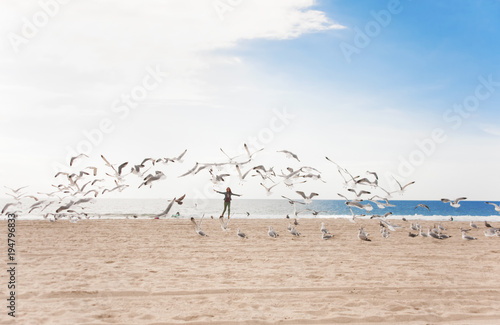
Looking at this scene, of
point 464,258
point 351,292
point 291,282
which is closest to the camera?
point 351,292

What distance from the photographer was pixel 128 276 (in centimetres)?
970

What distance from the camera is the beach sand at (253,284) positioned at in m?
6.98

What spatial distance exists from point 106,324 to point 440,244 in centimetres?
1439

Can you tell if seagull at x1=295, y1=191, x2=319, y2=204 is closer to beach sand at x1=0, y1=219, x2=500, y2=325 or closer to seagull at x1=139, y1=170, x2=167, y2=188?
beach sand at x1=0, y1=219, x2=500, y2=325

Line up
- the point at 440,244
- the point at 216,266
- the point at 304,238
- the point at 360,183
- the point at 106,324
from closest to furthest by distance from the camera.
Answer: the point at 106,324 < the point at 216,266 < the point at 360,183 < the point at 440,244 < the point at 304,238

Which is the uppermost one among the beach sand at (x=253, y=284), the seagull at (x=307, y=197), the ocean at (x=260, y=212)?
the seagull at (x=307, y=197)

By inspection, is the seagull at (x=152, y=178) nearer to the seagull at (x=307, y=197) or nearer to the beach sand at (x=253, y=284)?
the beach sand at (x=253, y=284)

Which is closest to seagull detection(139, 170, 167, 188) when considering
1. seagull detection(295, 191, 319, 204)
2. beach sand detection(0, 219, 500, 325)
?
beach sand detection(0, 219, 500, 325)

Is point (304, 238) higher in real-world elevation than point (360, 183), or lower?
lower

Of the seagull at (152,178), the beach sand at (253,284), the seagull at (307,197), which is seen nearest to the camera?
the beach sand at (253,284)

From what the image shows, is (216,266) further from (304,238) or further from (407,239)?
(407,239)

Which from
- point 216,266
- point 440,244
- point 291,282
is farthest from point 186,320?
point 440,244

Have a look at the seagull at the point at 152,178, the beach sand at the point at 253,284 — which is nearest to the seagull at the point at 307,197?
the beach sand at the point at 253,284

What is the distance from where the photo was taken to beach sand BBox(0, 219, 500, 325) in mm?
6980
